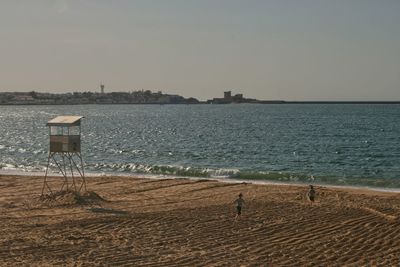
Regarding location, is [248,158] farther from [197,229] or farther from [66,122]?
[197,229]

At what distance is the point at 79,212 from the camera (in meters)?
20.9

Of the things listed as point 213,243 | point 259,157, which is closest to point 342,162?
point 259,157

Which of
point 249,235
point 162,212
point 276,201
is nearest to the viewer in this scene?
point 249,235

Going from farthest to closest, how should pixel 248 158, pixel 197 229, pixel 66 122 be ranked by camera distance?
pixel 248 158 < pixel 66 122 < pixel 197 229

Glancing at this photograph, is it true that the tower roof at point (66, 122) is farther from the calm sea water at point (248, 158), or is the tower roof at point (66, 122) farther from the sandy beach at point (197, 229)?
the calm sea water at point (248, 158)

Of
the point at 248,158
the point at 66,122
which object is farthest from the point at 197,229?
the point at 248,158

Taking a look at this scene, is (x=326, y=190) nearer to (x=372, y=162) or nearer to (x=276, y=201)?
(x=276, y=201)

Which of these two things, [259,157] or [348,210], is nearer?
[348,210]

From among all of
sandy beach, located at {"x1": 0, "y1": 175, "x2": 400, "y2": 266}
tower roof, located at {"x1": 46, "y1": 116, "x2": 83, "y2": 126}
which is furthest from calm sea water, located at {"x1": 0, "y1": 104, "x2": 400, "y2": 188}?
tower roof, located at {"x1": 46, "y1": 116, "x2": 83, "y2": 126}

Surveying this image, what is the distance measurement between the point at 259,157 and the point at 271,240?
32.3 metres

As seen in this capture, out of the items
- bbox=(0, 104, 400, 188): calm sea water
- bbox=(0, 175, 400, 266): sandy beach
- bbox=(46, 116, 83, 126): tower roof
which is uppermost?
bbox=(46, 116, 83, 126): tower roof

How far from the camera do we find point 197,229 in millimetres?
17844

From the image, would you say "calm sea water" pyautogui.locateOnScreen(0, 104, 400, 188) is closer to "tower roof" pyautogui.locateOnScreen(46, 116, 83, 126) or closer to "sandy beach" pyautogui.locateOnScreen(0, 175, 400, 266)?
"sandy beach" pyautogui.locateOnScreen(0, 175, 400, 266)

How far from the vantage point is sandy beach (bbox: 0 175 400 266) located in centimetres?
1451
